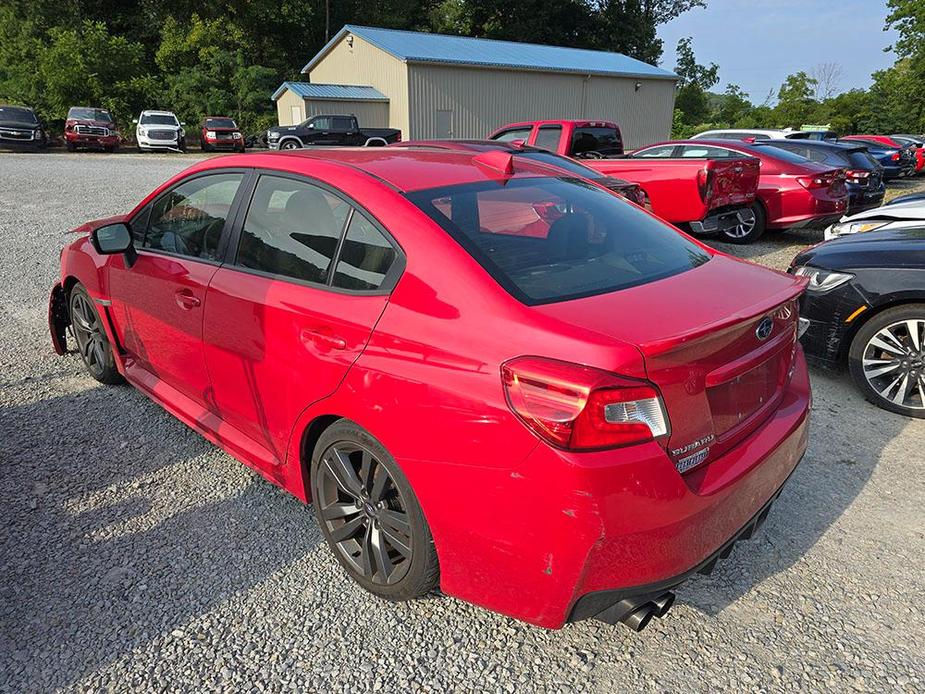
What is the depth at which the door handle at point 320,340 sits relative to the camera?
2.29 m

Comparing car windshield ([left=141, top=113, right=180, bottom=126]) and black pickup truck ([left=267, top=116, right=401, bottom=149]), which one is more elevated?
car windshield ([left=141, top=113, right=180, bottom=126])

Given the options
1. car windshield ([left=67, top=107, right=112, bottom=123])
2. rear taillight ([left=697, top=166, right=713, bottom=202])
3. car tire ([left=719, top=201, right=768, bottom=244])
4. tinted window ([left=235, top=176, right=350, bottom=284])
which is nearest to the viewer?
tinted window ([left=235, top=176, right=350, bottom=284])

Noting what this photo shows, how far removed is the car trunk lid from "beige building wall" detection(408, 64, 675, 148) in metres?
28.4

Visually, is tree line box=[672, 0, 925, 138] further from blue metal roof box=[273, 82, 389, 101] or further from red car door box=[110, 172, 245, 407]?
red car door box=[110, 172, 245, 407]

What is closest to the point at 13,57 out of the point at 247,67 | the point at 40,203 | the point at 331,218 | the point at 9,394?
the point at 247,67

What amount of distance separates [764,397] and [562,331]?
0.94 metres

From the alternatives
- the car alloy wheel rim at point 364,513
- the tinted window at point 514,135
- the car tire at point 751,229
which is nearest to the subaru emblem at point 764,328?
the car alloy wheel rim at point 364,513

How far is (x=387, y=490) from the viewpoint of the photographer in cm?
230

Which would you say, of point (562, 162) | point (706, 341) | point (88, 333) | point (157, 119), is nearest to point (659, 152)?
point (562, 162)

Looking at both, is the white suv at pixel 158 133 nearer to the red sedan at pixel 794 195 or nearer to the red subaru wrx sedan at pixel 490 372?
the red sedan at pixel 794 195

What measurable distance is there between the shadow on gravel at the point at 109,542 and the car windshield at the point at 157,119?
28.5m

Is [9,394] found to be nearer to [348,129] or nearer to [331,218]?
[331,218]

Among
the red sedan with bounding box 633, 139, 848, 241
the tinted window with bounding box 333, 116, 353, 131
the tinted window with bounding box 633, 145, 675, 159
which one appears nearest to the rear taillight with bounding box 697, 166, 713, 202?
the red sedan with bounding box 633, 139, 848, 241

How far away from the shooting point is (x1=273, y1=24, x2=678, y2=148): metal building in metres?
28.7
